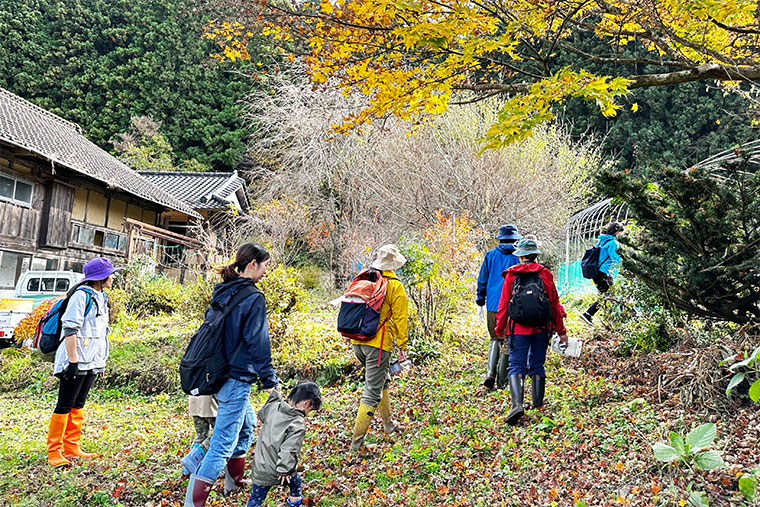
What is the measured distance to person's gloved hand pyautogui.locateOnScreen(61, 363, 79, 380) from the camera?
4.38 meters

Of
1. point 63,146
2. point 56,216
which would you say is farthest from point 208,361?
point 63,146

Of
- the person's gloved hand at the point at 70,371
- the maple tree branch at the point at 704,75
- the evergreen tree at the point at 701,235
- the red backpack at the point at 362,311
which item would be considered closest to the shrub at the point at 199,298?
the person's gloved hand at the point at 70,371

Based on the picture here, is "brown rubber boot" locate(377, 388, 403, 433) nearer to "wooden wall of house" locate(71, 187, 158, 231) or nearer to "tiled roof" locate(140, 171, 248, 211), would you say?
"wooden wall of house" locate(71, 187, 158, 231)

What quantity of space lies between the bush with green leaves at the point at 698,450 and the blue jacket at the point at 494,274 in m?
2.65

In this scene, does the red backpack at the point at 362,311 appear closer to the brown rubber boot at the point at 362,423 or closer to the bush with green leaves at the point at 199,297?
the brown rubber boot at the point at 362,423

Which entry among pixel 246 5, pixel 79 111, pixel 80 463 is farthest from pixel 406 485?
pixel 79 111

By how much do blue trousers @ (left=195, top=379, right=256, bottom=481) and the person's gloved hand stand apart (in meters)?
1.80

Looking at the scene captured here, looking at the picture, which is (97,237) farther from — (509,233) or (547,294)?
(547,294)

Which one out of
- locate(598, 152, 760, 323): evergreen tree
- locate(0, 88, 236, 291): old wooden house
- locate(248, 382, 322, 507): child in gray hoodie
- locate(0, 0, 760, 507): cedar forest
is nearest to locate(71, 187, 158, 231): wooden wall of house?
locate(0, 88, 236, 291): old wooden house

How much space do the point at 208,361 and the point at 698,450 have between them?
9.82 ft

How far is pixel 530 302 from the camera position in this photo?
450cm

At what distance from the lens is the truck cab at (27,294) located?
9914 millimetres

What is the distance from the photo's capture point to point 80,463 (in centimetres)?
464

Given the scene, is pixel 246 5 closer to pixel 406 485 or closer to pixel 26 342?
pixel 406 485
